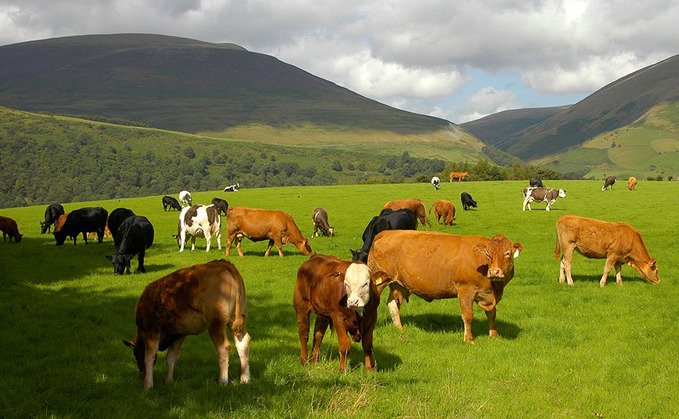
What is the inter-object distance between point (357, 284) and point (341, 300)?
46 centimetres

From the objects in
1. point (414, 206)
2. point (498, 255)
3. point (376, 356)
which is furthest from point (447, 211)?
point (376, 356)

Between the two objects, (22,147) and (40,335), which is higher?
(22,147)

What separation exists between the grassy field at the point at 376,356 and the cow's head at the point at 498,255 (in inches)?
56.6

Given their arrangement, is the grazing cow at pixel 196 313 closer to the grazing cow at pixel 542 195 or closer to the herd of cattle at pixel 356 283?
the herd of cattle at pixel 356 283

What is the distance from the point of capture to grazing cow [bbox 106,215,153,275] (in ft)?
54.1

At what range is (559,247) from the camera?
668 inches

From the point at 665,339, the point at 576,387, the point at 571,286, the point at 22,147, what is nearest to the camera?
the point at 576,387

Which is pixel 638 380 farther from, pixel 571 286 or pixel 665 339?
pixel 571 286

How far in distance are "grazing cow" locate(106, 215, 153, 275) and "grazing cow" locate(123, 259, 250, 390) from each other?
10376mm

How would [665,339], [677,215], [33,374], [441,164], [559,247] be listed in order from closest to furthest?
[33,374] < [665,339] < [559,247] < [677,215] < [441,164]

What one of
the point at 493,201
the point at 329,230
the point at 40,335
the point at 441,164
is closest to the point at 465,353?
the point at 40,335

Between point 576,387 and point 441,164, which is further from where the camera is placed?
point 441,164

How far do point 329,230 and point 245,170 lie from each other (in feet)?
492

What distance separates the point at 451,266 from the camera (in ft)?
33.6
